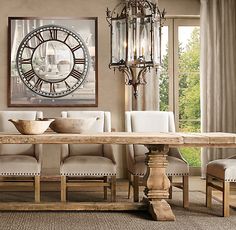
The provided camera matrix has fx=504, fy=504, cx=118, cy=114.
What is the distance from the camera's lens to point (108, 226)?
366cm

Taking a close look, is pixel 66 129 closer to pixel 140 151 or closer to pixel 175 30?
pixel 140 151

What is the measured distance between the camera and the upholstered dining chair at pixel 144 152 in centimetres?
450

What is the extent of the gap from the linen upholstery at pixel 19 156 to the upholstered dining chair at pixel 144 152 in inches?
34.3

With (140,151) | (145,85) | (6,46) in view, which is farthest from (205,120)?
(6,46)

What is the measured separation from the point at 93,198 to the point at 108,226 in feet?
4.81

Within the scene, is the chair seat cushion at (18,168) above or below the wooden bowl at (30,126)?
below

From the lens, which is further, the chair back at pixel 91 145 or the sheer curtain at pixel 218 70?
the sheer curtain at pixel 218 70

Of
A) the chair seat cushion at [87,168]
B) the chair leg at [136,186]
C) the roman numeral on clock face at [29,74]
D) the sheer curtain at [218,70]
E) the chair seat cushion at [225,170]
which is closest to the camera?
the chair seat cushion at [225,170]

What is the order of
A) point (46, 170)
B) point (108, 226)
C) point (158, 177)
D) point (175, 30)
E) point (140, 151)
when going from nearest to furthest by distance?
point (108, 226) < point (158, 177) < point (140, 151) < point (46, 170) < point (175, 30)

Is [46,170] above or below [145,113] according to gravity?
below

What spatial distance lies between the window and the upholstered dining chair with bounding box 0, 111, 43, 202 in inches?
99.0

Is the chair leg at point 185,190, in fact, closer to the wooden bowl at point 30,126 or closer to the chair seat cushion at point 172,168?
the chair seat cushion at point 172,168

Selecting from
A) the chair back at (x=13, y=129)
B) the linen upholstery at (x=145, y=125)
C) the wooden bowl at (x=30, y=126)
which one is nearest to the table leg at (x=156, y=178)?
the linen upholstery at (x=145, y=125)

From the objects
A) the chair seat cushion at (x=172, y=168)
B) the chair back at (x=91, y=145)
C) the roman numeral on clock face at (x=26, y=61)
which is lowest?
the chair seat cushion at (x=172, y=168)
